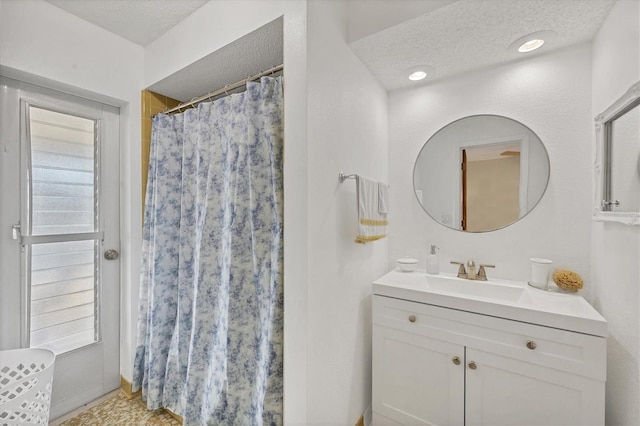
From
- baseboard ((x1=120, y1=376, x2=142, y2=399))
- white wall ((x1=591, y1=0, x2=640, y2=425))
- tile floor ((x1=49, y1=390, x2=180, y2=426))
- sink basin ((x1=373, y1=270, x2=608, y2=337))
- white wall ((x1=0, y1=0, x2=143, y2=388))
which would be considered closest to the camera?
white wall ((x1=591, y1=0, x2=640, y2=425))

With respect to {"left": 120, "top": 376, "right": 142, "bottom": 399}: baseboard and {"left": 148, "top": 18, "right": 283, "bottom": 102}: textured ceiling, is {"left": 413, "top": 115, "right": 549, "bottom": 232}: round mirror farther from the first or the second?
{"left": 120, "top": 376, "right": 142, "bottom": 399}: baseboard

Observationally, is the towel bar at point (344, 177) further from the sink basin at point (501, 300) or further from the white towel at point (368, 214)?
the sink basin at point (501, 300)

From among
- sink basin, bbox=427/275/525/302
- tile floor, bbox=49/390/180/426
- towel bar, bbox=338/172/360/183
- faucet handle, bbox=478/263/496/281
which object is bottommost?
tile floor, bbox=49/390/180/426

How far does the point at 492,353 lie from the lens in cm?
126

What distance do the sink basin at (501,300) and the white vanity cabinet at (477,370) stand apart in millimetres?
32

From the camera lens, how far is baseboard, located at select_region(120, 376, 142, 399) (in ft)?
6.26

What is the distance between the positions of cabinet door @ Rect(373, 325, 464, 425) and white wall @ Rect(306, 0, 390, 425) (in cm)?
14

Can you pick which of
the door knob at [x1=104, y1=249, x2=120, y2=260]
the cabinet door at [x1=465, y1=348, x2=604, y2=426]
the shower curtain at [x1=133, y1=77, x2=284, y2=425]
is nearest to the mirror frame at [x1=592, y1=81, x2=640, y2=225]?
the cabinet door at [x1=465, y1=348, x2=604, y2=426]

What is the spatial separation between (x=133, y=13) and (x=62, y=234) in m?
1.52

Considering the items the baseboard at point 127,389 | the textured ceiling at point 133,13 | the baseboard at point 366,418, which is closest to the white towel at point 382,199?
the baseboard at point 366,418

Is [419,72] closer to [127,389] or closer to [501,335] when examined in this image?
[501,335]

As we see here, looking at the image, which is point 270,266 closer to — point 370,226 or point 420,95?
point 370,226

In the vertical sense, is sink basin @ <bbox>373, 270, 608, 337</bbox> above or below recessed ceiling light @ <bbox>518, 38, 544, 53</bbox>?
below

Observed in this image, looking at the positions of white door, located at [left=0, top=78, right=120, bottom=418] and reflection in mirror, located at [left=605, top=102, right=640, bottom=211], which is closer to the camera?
reflection in mirror, located at [left=605, top=102, right=640, bottom=211]
